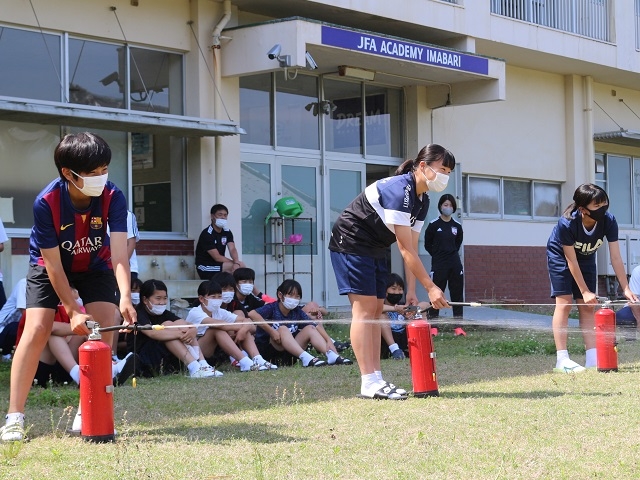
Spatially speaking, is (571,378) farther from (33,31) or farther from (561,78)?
(561,78)

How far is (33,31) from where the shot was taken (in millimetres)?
13477

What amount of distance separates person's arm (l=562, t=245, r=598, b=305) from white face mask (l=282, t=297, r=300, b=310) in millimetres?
2820

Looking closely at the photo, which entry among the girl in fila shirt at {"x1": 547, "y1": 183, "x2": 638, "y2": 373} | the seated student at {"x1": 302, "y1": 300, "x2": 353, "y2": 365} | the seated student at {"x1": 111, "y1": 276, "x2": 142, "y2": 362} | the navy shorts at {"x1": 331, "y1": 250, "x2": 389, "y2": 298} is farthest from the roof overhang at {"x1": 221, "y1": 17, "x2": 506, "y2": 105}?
the navy shorts at {"x1": 331, "y1": 250, "x2": 389, "y2": 298}

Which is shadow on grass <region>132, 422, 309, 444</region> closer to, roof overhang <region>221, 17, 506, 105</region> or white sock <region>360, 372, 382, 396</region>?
white sock <region>360, 372, 382, 396</region>

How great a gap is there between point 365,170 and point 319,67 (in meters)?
2.10

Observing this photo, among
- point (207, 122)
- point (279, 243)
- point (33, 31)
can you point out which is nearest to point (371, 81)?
point (279, 243)

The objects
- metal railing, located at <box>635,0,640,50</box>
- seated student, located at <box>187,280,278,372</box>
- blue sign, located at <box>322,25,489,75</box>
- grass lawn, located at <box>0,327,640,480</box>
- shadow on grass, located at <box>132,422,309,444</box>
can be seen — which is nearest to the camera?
grass lawn, located at <box>0,327,640,480</box>

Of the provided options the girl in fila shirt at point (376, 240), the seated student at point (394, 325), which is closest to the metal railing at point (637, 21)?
the seated student at point (394, 325)

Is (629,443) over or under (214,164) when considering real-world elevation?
under

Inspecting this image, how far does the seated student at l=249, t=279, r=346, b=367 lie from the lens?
36.1ft

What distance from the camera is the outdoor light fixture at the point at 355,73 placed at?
674 inches

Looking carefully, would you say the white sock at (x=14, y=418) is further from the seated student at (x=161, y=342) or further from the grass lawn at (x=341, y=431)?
the seated student at (x=161, y=342)

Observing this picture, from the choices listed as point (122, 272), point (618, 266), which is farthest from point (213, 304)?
point (122, 272)

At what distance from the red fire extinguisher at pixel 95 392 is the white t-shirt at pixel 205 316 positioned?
4.69 m
